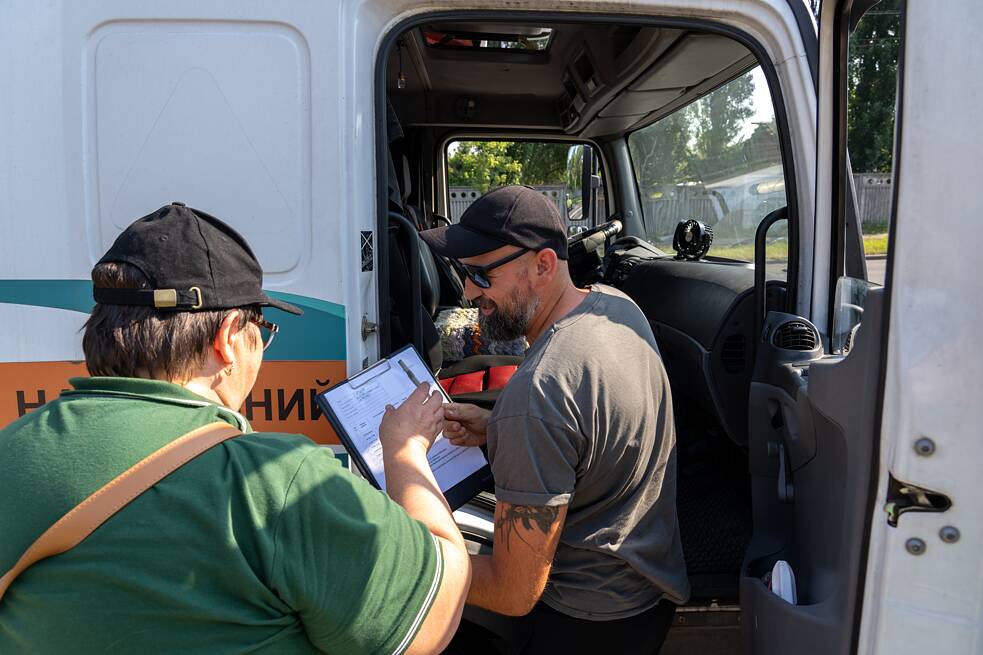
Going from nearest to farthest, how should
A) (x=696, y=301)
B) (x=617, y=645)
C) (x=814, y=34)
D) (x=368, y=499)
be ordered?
1. (x=368, y=499)
2. (x=617, y=645)
3. (x=814, y=34)
4. (x=696, y=301)

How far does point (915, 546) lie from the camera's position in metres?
1.18

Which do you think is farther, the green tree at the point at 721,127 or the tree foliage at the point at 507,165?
the tree foliage at the point at 507,165

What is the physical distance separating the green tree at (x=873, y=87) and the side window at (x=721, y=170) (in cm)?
45

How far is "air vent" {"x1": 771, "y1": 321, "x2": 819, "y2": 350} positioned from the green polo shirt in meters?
1.37

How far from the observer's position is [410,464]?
131 centimetres

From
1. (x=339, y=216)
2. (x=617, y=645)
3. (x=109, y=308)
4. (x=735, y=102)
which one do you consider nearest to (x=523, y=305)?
(x=339, y=216)

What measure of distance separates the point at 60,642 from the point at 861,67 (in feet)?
6.69

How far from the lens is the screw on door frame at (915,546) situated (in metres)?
1.17

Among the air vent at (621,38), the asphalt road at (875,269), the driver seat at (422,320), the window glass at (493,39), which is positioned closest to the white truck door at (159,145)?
the driver seat at (422,320)

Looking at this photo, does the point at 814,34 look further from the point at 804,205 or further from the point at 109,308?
the point at 109,308

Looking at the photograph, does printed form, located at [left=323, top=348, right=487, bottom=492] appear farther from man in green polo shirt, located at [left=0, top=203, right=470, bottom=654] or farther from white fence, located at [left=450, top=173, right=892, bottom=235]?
white fence, located at [left=450, top=173, right=892, bottom=235]

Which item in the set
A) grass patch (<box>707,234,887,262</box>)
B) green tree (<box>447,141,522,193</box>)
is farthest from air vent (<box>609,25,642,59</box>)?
green tree (<box>447,141,522,193</box>)

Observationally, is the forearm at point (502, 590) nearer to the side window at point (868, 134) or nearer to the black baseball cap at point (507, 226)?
the black baseball cap at point (507, 226)

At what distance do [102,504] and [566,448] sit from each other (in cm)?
80
